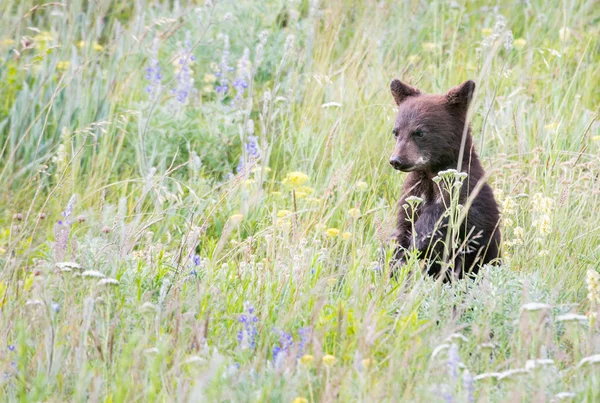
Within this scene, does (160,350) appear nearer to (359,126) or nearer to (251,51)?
(359,126)

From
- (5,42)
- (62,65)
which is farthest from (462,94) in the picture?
(5,42)

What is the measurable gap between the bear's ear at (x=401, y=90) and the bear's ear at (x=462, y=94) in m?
0.31

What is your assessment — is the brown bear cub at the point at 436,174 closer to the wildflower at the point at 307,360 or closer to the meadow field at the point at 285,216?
the meadow field at the point at 285,216

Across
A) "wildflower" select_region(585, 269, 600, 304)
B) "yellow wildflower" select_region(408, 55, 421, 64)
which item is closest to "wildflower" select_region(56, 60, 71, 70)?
"yellow wildflower" select_region(408, 55, 421, 64)

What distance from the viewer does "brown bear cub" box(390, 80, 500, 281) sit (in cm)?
464

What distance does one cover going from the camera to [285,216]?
4.22 metres

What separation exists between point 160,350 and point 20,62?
14.1 feet

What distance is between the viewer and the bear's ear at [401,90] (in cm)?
521

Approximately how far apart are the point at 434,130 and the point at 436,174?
24 cm

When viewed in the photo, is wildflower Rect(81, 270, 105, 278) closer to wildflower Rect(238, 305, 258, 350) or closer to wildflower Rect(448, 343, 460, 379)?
wildflower Rect(238, 305, 258, 350)

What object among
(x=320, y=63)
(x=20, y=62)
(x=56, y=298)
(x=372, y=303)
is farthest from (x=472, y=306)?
(x=20, y=62)

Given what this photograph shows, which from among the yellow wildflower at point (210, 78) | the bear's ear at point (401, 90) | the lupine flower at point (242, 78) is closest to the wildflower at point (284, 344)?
the bear's ear at point (401, 90)

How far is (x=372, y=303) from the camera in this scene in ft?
11.2

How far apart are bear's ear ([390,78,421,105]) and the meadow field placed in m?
0.45
